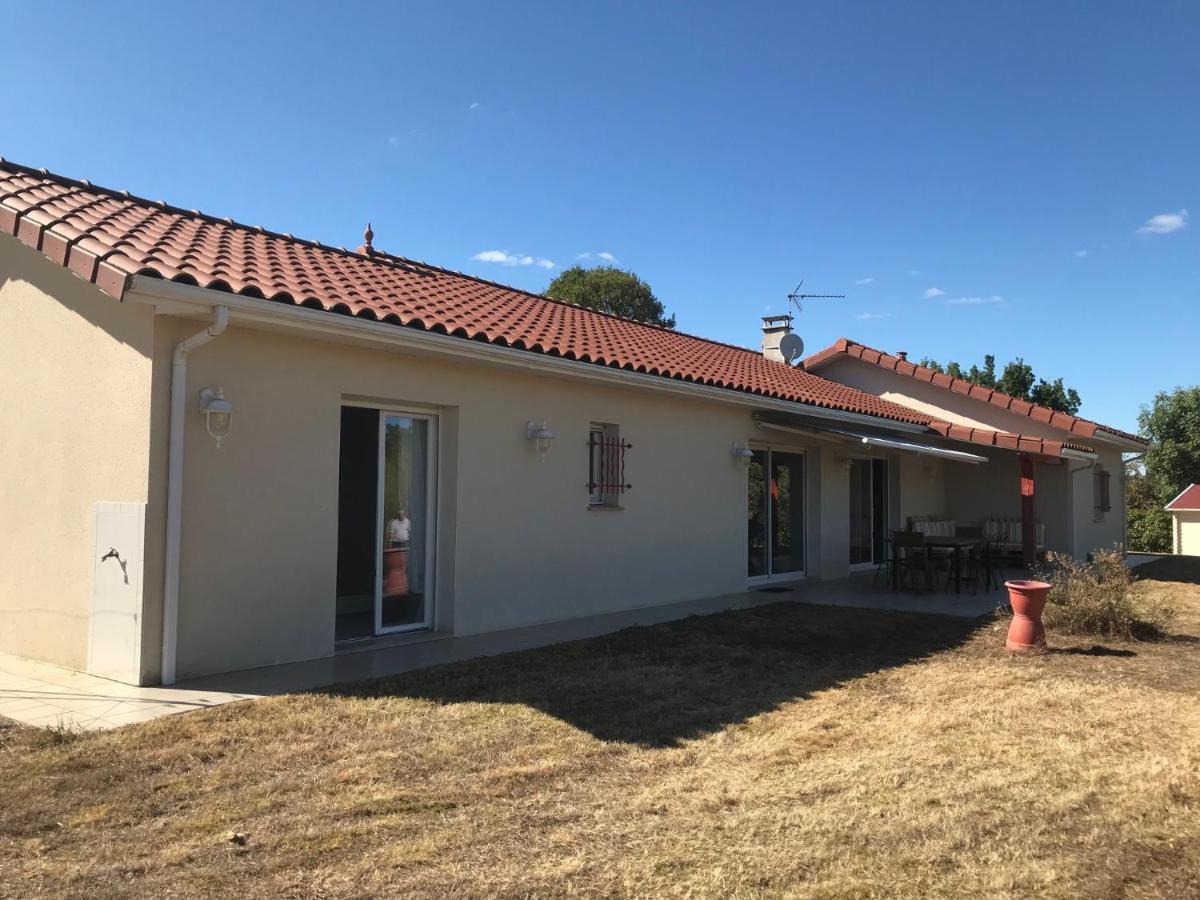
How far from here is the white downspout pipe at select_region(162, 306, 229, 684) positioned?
271 inches

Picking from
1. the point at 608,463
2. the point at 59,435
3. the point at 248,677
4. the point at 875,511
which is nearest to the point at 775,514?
the point at 875,511

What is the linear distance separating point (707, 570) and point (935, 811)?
333 inches

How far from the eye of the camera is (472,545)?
9.42 metres

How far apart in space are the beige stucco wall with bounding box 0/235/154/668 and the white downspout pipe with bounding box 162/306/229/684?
19 centimetres

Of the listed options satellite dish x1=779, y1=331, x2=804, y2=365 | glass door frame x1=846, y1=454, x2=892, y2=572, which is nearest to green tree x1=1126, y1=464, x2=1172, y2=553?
satellite dish x1=779, y1=331, x2=804, y2=365

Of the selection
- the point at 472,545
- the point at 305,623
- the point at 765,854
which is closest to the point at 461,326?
the point at 472,545

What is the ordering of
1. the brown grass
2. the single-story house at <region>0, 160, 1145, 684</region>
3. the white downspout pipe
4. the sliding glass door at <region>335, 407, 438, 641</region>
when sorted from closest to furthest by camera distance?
the brown grass
the white downspout pipe
the single-story house at <region>0, 160, 1145, 684</region>
the sliding glass door at <region>335, 407, 438, 641</region>

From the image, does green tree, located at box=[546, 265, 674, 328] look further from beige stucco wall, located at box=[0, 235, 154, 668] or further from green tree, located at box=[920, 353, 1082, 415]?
beige stucco wall, located at box=[0, 235, 154, 668]

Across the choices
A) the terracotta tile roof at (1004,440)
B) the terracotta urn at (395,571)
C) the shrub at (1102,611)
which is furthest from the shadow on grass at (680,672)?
the terracotta tile roof at (1004,440)

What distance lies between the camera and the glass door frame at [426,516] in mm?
8977

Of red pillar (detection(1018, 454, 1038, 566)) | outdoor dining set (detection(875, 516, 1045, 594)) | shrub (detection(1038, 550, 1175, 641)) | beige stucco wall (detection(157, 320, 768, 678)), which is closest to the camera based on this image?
beige stucco wall (detection(157, 320, 768, 678))

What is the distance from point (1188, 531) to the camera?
3903 cm

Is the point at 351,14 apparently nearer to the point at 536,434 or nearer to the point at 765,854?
the point at 536,434

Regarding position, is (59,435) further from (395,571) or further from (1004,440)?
(1004,440)
